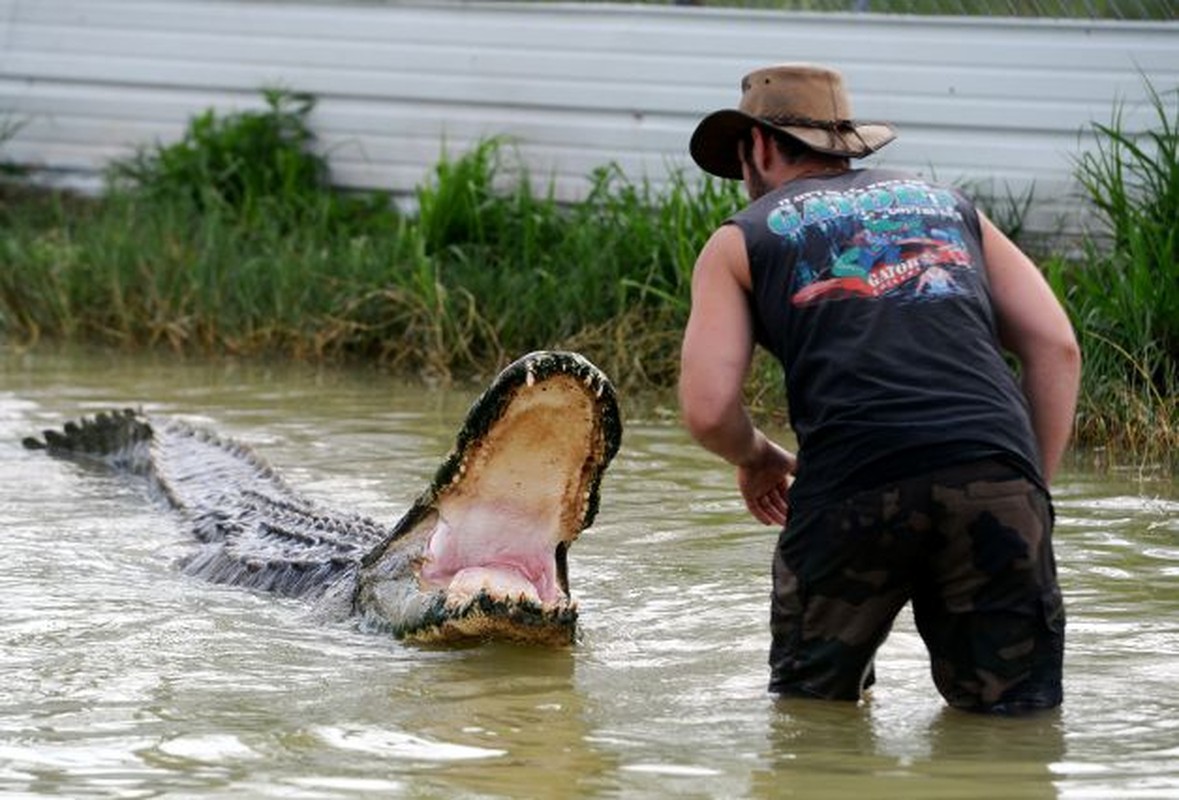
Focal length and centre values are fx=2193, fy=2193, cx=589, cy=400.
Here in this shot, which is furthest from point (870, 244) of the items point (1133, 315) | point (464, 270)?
point (464, 270)

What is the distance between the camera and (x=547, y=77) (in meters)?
13.6

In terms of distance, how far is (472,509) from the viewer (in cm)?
604

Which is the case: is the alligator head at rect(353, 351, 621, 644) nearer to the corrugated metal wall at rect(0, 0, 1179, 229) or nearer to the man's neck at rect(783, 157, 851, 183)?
the man's neck at rect(783, 157, 851, 183)

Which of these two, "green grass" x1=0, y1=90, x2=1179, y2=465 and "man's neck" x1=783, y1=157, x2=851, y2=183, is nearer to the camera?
"man's neck" x1=783, y1=157, x2=851, y2=183

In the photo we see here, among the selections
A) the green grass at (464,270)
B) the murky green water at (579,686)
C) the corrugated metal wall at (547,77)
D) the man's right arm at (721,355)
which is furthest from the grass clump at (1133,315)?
the man's right arm at (721,355)

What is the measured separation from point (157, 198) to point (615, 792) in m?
9.74

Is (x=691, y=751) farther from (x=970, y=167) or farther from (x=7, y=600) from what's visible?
(x=970, y=167)

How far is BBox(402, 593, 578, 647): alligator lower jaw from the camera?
5961 mm

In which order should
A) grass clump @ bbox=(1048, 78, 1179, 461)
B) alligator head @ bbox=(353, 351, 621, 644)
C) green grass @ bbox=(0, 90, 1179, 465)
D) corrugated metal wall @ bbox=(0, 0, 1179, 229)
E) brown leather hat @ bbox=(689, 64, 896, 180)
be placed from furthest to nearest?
corrugated metal wall @ bbox=(0, 0, 1179, 229)
green grass @ bbox=(0, 90, 1179, 465)
grass clump @ bbox=(1048, 78, 1179, 461)
alligator head @ bbox=(353, 351, 621, 644)
brown leather hat @ bbox=(689, 64, 896, 180)

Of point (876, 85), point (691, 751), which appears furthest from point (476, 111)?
point (691, 751)

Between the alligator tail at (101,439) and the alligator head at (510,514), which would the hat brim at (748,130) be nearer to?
the alligator head at (510,514)

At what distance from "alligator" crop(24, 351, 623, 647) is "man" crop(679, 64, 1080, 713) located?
753 mm

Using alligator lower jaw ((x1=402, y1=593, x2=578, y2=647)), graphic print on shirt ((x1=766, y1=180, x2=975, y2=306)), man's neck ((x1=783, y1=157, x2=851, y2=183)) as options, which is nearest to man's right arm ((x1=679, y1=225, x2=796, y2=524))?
graphic print on shirt ((x1=766, y1=180, x2=975, y2=306))

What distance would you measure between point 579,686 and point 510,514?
57 centimetres
